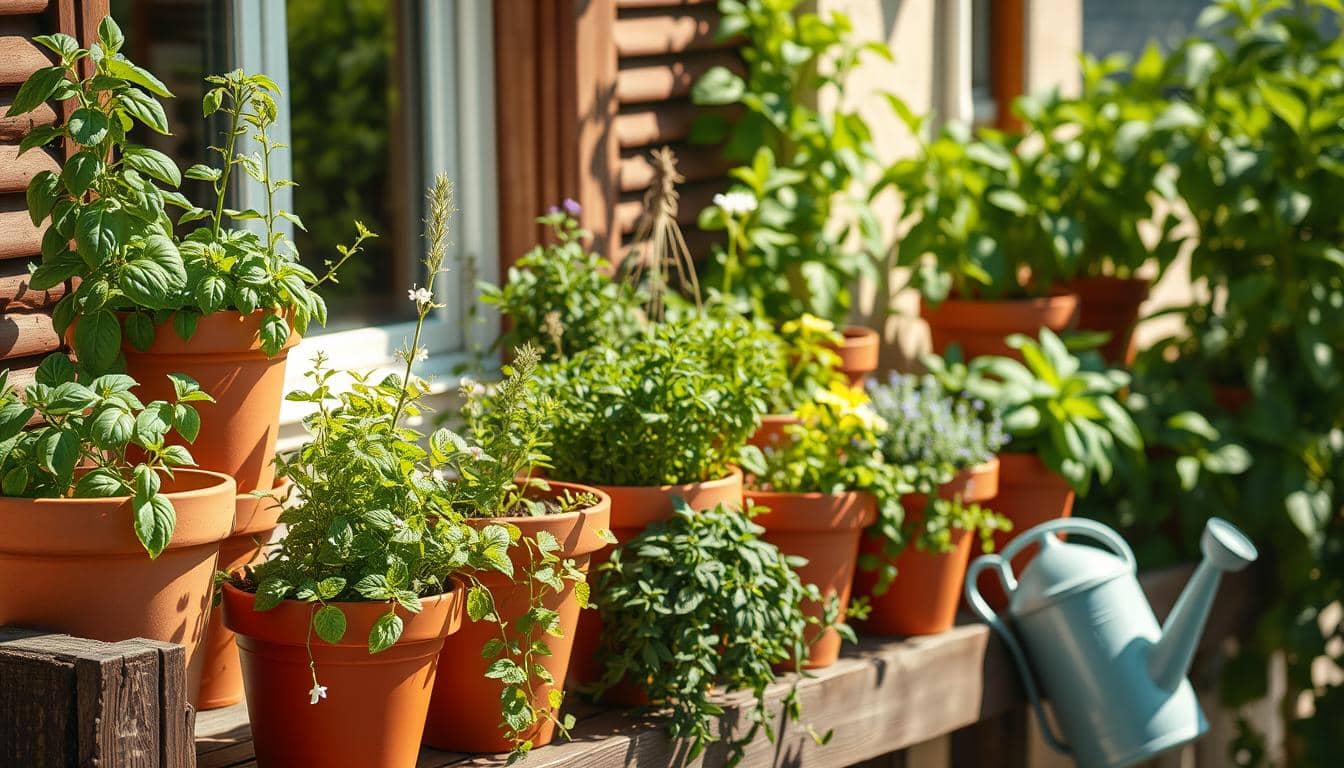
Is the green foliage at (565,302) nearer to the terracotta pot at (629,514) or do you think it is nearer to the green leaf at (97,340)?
the terracotta pot at (629,514)

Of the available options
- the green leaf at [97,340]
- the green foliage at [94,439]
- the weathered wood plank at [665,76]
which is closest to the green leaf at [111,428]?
the green foliage at [94,439]

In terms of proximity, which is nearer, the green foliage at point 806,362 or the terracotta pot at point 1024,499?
the green foliage at point 806,362

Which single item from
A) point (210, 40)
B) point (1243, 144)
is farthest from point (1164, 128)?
point (210, 40)

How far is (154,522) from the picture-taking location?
71.7 inches

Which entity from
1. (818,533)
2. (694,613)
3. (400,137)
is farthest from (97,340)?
(400,137)

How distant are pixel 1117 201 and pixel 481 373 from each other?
169 centimetres

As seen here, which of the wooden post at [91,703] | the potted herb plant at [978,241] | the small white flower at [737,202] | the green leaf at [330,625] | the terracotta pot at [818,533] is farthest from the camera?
the potted herb plant at [978,241]

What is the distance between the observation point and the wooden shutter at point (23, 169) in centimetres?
215

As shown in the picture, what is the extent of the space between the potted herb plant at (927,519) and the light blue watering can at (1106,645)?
7 cm

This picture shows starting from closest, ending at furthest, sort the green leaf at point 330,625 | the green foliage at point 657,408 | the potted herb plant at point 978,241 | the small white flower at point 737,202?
1. the green leaf at point 330,625
2. the green foliage at point 657,408
3. the small white flower at point 737,202
4. the potted herb plant at point 978,241

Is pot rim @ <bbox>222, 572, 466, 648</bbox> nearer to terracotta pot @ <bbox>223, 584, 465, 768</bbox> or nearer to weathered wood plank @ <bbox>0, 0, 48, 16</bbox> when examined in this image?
terracotta pot @ <bbox>223, 584, 465, 768</bbox>

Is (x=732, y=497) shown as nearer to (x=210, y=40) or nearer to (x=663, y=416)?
(x=663, y=416)

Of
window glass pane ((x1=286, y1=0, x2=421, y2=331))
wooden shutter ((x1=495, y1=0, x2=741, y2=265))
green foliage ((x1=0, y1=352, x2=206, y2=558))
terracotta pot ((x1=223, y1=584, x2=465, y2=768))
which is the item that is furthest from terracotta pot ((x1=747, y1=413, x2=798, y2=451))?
window glass pane ((x1=286, y1=0, x2=421, y2=331))

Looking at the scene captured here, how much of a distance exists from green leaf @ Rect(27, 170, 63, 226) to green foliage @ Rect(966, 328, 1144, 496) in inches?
74.1
